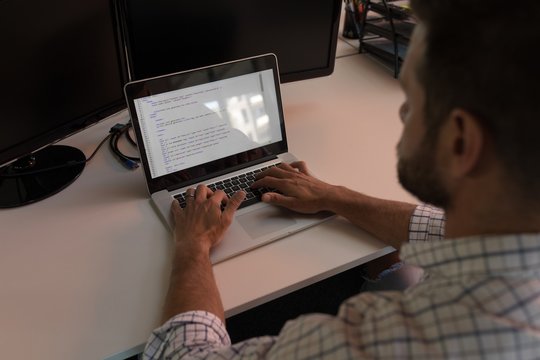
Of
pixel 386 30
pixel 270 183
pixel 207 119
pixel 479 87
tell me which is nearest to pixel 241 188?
pixel 270 183

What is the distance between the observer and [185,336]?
0.68m

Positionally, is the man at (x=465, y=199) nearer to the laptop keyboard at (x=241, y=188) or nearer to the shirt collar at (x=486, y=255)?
the shirt collar at (x=486, y=255)

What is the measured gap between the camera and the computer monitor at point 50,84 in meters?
0.87

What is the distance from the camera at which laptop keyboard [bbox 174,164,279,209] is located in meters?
0.97

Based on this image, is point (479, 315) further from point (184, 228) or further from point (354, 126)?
point (354, 126)

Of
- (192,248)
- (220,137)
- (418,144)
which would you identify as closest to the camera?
(418,144)

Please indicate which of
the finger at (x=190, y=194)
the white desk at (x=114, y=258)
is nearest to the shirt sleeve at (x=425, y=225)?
the white desk at (x=114, y=258)

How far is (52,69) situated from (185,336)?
2.14 ft

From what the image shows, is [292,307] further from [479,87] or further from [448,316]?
[479,87]

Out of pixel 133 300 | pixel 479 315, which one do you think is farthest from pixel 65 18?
pixel 479 315

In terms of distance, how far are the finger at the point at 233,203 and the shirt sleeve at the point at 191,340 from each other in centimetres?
24

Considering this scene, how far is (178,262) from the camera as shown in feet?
2.64

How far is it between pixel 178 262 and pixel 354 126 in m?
0.71

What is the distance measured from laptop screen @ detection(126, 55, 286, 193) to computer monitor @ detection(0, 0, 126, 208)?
195 millimetres
